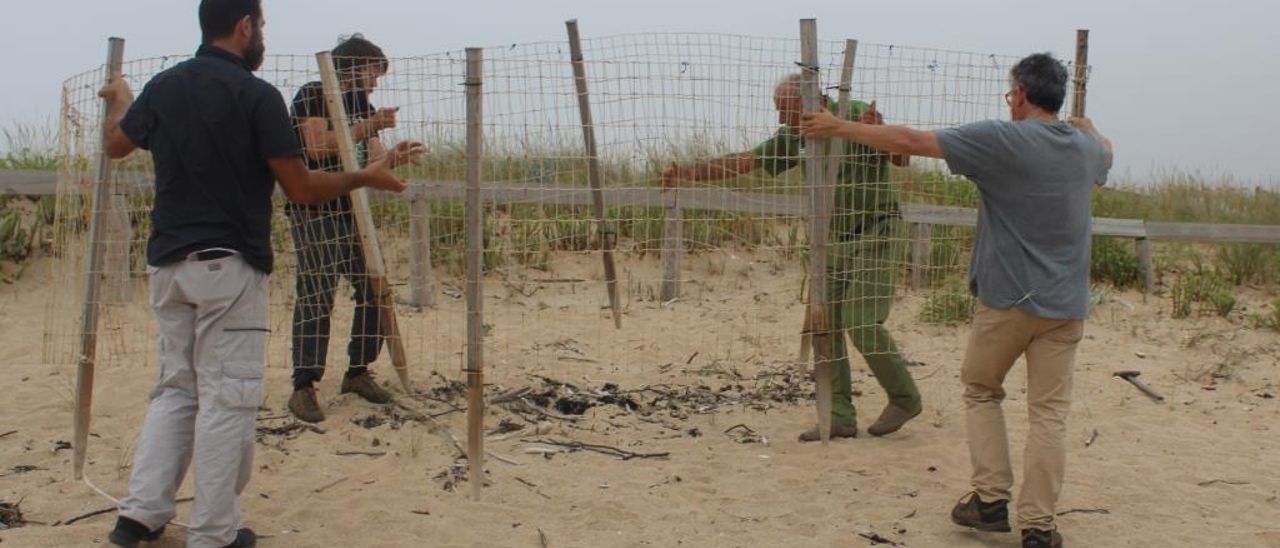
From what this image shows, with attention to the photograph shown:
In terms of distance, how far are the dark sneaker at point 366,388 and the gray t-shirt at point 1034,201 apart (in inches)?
139

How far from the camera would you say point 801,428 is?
6891 mm

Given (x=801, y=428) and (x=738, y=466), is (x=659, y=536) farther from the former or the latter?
(x=801, y=428)

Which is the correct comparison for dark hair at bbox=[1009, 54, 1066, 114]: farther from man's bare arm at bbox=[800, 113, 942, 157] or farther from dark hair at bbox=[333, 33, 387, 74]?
dark hair at bbox=[333, 33, 387, 74]

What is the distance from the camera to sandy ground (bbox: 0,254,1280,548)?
528 cm

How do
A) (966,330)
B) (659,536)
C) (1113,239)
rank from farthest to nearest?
(1113,239) → (966,330) → (659,536)

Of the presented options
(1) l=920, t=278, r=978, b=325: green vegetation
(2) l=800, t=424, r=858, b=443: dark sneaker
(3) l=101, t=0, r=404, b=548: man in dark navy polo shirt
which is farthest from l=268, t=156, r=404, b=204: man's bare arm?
(1) l=920, t=278, r=978, b=325: green vegetation

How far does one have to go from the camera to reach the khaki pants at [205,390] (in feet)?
14.6

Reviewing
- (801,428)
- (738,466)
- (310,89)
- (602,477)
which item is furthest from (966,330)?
(310,89)

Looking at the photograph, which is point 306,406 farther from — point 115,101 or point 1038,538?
point 1038,538

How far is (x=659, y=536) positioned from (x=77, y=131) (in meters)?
3.41

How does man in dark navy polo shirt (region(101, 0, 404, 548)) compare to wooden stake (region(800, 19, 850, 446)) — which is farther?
wooden stake (region(800, 19, 850, 446))

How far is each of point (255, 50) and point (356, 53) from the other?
1872 millimetres

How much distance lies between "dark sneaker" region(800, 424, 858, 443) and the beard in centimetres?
Answer: 348

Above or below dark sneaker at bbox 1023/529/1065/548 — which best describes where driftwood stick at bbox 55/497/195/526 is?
below
